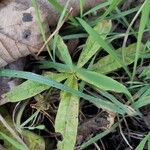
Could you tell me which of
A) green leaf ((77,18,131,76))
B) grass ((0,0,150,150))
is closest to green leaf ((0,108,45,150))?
grass ((0,0,150,150))

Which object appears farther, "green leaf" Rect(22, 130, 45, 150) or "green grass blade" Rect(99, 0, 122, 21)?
"green leaf" Rect(22, 130, 45, 150)

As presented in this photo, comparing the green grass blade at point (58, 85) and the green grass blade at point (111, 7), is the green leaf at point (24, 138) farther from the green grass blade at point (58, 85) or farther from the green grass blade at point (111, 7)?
the green grass blade at point (111, 7)

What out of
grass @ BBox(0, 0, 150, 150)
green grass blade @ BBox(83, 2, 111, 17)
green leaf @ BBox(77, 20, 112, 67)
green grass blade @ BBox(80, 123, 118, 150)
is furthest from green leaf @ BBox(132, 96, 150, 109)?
green grass blade @ BBox(83, 2, 111, 17)

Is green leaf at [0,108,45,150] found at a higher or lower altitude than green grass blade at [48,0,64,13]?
lower

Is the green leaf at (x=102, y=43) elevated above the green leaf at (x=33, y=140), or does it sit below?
above

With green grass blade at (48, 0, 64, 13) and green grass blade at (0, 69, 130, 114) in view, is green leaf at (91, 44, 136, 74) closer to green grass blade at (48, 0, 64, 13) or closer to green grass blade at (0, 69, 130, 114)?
green grass blade at (0, 69, 130, 114)

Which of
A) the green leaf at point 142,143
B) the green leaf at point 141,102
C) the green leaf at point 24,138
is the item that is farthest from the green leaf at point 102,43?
the green leaf at point 24,138

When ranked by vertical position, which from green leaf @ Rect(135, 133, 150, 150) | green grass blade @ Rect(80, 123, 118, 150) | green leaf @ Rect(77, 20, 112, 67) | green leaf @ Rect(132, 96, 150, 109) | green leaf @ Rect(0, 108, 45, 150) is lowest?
green leaf @ Rect(135, 133, 150, 150)
